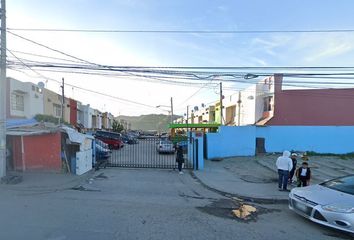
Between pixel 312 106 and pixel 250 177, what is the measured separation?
617 inches

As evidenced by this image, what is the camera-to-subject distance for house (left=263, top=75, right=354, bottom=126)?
1019 inches

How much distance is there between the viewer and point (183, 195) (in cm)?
1009

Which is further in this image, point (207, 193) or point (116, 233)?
point (207, 193)

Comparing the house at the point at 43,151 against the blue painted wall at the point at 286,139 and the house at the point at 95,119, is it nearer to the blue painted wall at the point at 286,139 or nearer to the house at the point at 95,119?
the blue painted wall at the point at 286,139

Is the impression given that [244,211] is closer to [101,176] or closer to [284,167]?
[284,167]

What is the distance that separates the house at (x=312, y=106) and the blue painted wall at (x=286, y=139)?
262 centimetres

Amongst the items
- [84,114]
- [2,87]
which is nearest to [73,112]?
[84,114]

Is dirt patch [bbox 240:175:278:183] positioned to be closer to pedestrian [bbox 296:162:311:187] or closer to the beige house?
pedestrian [bbox 296:162:311:187]

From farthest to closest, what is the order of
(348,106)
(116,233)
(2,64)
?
(348,106)
(2,64)
(116,233)

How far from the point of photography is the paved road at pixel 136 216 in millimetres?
5988

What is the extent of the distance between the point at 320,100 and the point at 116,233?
24.9m

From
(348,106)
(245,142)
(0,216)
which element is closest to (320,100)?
(348,106)

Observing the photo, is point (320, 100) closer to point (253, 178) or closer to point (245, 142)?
point (245, 142)

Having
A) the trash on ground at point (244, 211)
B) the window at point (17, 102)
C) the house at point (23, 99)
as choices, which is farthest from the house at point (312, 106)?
the window at point (17, 102)
